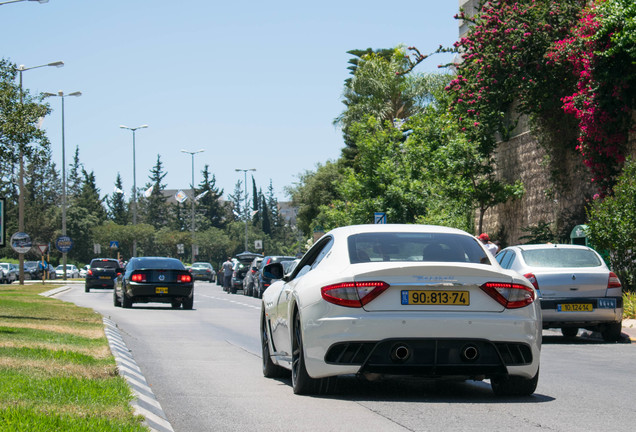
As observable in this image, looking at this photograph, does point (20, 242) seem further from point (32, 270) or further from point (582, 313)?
point (32, 270)

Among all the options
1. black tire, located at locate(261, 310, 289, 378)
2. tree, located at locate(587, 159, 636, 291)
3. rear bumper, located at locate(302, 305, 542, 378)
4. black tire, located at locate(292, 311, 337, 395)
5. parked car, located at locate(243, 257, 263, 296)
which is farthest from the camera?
parked car, located at locate(243, 257, 263, 296)

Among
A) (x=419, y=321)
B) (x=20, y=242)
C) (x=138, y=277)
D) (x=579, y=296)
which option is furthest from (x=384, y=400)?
(x=20, y=242)

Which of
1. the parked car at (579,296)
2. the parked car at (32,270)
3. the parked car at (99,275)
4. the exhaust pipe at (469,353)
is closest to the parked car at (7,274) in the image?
the parked car at (32,270)

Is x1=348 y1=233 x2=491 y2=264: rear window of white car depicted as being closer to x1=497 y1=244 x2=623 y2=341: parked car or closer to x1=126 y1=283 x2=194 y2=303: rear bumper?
x1=497 y1=244 x2=623 y2=341: parked car

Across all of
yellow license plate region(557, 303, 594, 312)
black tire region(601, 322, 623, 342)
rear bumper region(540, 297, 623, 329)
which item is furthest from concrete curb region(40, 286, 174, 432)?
black tire region(601, 322, 623, 342)

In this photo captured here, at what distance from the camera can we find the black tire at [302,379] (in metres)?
8.67

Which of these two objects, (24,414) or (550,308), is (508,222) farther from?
(24,414)

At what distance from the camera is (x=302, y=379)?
8.73 m

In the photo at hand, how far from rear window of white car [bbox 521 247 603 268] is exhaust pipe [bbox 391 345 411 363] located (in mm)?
8715

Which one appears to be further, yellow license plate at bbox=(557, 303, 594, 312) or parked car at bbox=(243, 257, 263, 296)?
parked car at bbox=(243, 257, 263, 296)

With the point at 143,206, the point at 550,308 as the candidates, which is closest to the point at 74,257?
the point at 143,206

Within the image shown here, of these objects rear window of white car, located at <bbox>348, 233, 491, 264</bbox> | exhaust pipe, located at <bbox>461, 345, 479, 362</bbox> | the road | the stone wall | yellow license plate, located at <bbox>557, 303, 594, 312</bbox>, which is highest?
the stone wall

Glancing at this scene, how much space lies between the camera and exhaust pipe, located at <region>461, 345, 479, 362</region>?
26.9 feet

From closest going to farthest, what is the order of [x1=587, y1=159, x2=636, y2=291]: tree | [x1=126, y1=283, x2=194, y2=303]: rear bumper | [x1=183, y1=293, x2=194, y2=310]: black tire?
[x1=587, y1=159, x2=636, y2=291]: tree, [x1=126, y1=283, x2=194, y2=303]: rear bumper, [x1=183, y1=293, x2=194, y2=310]: black tire
